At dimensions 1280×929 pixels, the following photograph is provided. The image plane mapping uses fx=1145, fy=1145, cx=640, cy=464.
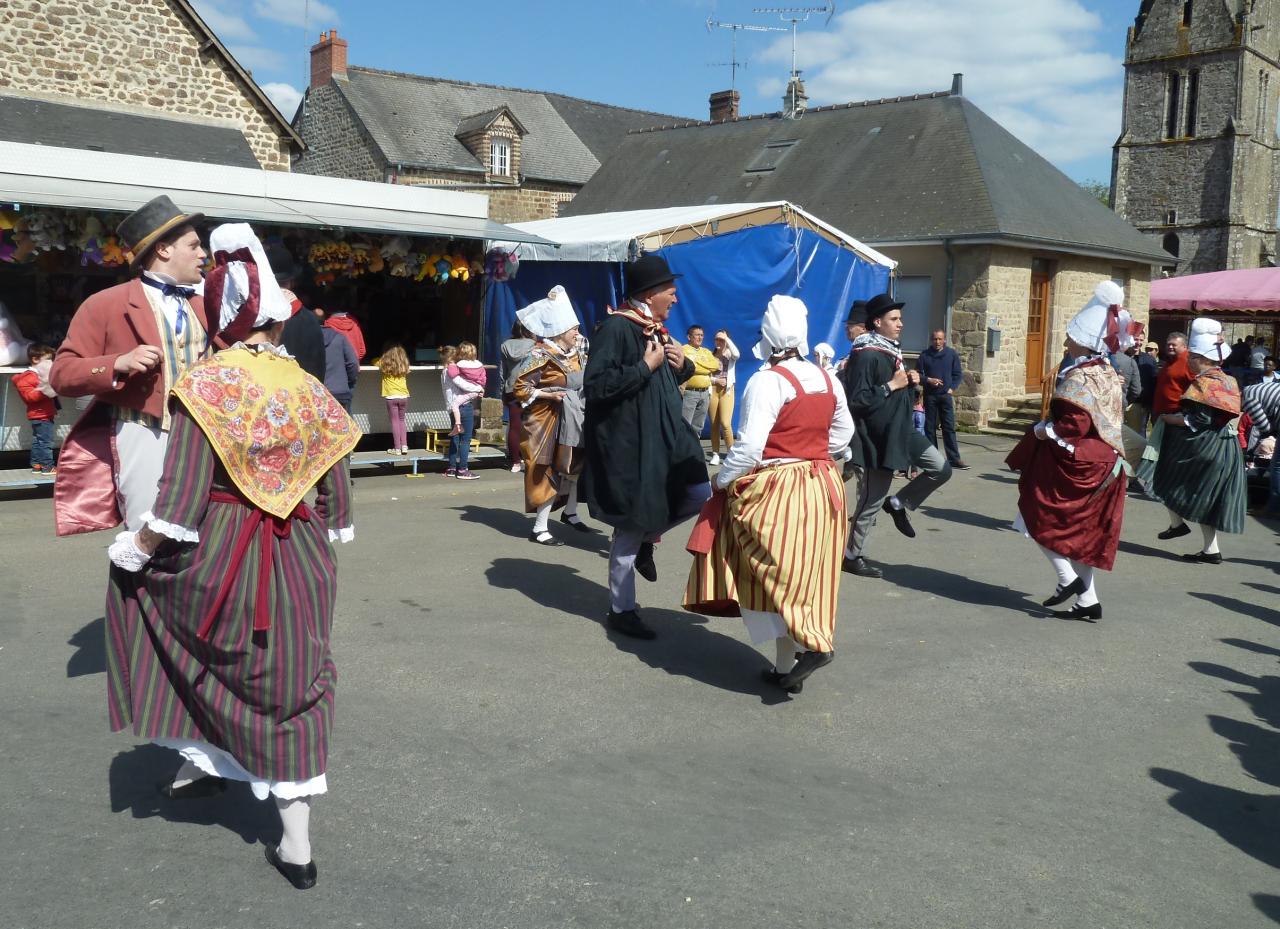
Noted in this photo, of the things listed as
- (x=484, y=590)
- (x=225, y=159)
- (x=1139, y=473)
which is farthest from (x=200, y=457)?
(x=225, y=159)

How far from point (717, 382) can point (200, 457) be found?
1052cm

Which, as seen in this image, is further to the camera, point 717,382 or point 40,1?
point 40,1

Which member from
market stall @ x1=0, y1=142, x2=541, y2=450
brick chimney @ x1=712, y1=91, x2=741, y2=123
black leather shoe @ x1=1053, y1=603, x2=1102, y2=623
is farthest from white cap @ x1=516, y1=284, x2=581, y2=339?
brick chimney @ x1=712, y1=91, x2=741, y2=123

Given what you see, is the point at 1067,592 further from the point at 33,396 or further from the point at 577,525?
the point at 33,396

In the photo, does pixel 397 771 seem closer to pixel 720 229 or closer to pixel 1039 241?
pixel 720 229

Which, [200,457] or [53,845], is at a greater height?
[200,457]

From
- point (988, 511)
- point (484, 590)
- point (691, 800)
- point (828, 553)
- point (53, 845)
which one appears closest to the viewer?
point (53, 845)

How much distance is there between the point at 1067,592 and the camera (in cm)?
662

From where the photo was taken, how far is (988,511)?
34.8ft

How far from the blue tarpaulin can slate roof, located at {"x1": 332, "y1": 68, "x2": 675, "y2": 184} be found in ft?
64.2

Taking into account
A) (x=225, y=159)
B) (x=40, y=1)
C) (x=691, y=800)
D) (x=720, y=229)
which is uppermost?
(x=40, y=1)

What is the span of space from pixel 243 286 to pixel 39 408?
316 inches

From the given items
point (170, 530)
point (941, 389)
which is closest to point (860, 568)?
point (170, 530)

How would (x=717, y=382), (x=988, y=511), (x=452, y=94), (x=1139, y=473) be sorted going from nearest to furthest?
(x=1139, y=473), (x=988, y=511), (x=717, y=382), (x=452, y=94)
